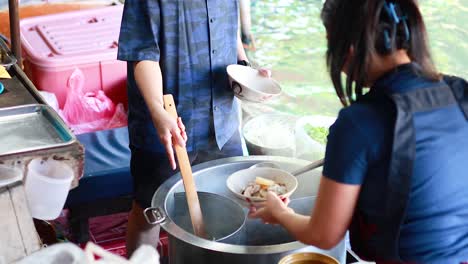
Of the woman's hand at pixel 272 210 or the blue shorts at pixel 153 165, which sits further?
the blue shorts at pixel 153 165

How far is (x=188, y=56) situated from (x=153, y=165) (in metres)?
0.49

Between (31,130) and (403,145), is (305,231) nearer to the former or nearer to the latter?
(403,145)

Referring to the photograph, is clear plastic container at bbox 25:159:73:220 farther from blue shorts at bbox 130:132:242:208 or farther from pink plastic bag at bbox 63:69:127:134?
pink plastic bag at bbox 63:69:127:134

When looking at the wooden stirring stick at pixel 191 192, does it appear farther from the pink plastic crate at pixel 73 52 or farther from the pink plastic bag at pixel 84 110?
the pink plastic crate at pixel 73 52

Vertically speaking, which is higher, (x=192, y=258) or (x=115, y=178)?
(x=192, y=258)

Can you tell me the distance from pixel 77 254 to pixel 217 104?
114cm

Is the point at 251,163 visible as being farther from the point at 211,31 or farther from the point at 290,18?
the point at 290,18

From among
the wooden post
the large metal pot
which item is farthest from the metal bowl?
the wooden post

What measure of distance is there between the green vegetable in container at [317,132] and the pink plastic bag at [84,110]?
45.1 inches

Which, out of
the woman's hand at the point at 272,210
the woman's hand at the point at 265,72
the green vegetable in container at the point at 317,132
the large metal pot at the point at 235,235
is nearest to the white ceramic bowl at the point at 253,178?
the large metal pot at the point at 235,235

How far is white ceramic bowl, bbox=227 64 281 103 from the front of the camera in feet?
8.29

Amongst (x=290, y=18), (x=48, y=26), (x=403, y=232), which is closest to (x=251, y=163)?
(x=403, y=232)

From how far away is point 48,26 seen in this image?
4.30m

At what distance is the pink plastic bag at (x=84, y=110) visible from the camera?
3889 millimetres
